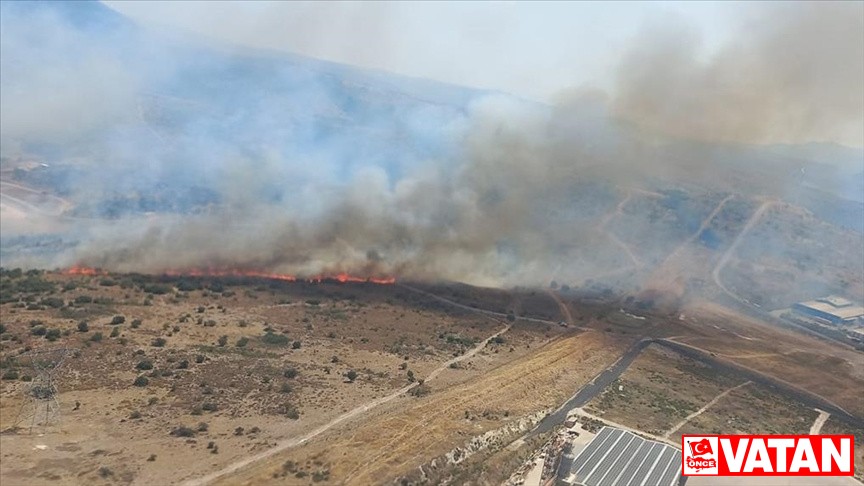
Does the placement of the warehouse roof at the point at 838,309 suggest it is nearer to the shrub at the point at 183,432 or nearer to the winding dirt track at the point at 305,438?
the winding dirt track at the point at 305,438

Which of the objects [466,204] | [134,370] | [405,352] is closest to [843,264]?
[466,204]

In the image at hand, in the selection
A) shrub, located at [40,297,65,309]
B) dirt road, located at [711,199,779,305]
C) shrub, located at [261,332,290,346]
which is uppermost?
dirt road, located at [711,199,779,305]

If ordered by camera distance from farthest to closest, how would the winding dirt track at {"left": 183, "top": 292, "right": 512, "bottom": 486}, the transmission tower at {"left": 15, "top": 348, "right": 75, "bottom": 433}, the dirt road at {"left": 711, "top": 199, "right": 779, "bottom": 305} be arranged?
the dirt road at {"left": 711, "top": 199, "right": 779, "bottom": 305} < the transmission tower at {"left": 15, "top": 348, "right": 75, "bottom": 433} < the winding dirt track at {"left": 183, "top": 292, "right": 512, "bottom": 486}

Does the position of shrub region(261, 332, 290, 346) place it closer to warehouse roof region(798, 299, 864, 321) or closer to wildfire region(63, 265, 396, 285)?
wildfire region(63, 265, 396, 285)

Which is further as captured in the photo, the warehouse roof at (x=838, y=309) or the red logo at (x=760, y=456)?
the warehouse roof at (x=838, y=309)

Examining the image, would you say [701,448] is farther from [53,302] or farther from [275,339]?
[53,302]

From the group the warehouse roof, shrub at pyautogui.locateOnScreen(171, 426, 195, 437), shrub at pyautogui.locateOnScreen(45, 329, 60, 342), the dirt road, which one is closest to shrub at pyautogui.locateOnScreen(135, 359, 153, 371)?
shrub at pyautogui.locateOnScreen(45, 329, 60, 342)

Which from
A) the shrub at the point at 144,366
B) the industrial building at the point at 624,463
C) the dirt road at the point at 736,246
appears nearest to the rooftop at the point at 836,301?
the dirt road at the point at 736,246
